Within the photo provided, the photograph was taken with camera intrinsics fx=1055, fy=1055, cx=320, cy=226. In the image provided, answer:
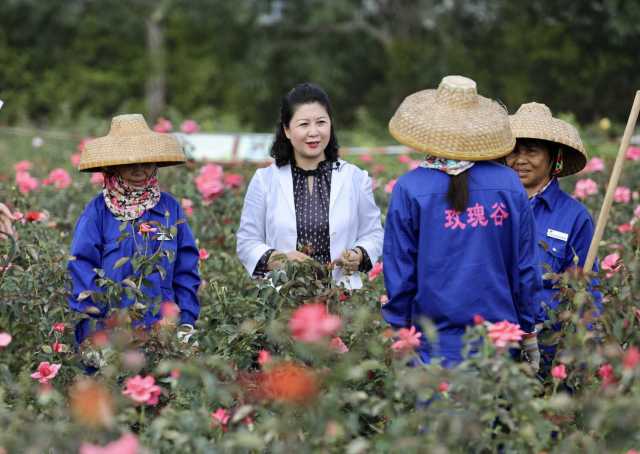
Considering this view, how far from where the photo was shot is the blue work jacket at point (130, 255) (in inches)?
136

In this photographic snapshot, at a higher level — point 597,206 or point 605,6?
point 605,6

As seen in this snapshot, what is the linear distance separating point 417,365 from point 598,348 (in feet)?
1.46

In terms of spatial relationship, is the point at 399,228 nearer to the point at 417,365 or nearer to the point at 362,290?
the point at 417,365

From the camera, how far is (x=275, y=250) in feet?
11.9

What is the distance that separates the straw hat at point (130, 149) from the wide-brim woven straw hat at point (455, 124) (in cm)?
94

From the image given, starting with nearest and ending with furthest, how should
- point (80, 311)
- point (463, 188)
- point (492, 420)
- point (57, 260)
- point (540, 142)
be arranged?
point (492, 420) < point (463, 188) < point (80, 311) < point (540, 142) < point (57, 260)

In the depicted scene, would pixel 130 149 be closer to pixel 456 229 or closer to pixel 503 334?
pixel 456 229

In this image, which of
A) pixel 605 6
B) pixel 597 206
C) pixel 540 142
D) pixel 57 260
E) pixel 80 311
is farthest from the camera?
pixel 605 6

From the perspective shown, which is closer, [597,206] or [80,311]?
[80,311]

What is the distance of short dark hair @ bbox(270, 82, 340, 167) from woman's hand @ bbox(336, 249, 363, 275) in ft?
1.24

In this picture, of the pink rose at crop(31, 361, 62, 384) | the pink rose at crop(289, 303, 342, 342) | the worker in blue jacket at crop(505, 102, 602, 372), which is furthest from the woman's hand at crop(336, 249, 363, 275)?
the pink rose at crop(289, 303, 342, 342)

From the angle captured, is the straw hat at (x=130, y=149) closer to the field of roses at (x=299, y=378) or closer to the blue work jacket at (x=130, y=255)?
the blue work jacket at (x=130, y=255)

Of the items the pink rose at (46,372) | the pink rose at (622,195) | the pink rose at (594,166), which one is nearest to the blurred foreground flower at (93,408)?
the pink rose at (46,372)

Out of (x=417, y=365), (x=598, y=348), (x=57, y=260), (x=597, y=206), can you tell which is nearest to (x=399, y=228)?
(x=417, y=365)
